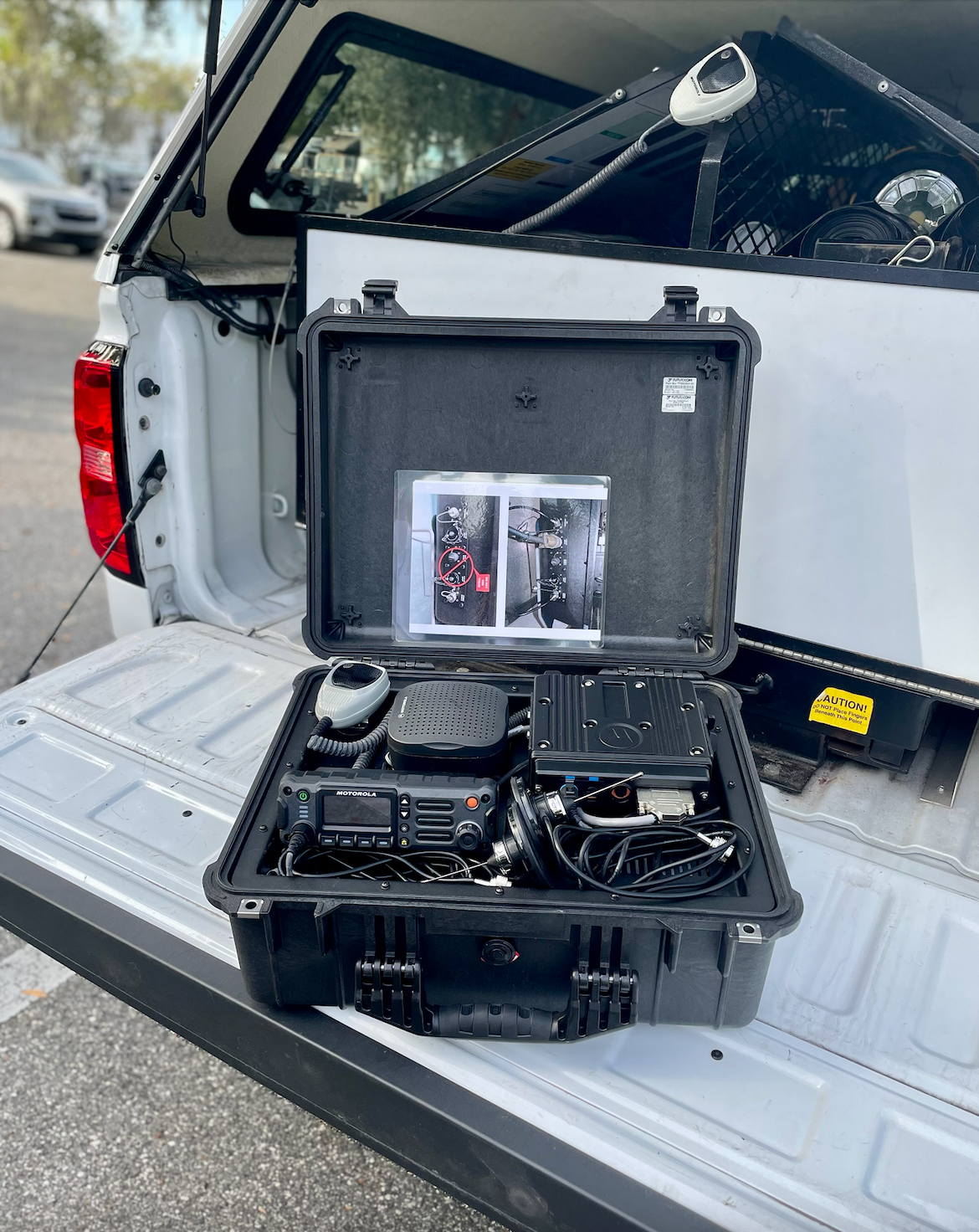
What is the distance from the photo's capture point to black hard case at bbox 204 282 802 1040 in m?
1.29

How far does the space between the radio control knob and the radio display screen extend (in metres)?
0.10

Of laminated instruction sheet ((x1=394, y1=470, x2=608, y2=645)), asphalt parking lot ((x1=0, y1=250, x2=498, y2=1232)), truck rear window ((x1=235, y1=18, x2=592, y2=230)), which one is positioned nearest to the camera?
asphalt parking lot ((x1=0, y1=250, x2=498, y2=1232))

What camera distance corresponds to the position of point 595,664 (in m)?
1.74

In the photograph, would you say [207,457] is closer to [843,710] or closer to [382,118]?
[382,118]

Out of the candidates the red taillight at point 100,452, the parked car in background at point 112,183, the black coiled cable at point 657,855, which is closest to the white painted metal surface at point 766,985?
the black coiled cable at point 657,855

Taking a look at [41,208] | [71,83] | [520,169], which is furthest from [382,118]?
[71,83]

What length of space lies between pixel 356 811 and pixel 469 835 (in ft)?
0.53

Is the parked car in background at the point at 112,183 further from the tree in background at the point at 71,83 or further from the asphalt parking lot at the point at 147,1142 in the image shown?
the asphalt parking lot at the point at 147,1142

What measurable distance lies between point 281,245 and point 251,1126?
2.22 m

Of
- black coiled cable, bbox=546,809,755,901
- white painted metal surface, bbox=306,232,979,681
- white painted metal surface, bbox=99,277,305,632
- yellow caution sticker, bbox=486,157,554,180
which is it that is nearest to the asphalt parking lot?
black coiled cable, bbox=546,809,755,901

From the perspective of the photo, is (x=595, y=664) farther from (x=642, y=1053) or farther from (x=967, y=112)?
(x=967, y=112)

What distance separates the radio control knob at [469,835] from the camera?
50.8 inches

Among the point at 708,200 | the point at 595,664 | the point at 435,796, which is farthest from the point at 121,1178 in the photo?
the point at 708,200

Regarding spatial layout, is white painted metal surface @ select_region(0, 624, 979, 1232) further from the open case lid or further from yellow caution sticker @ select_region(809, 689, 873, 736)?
the open case lid
